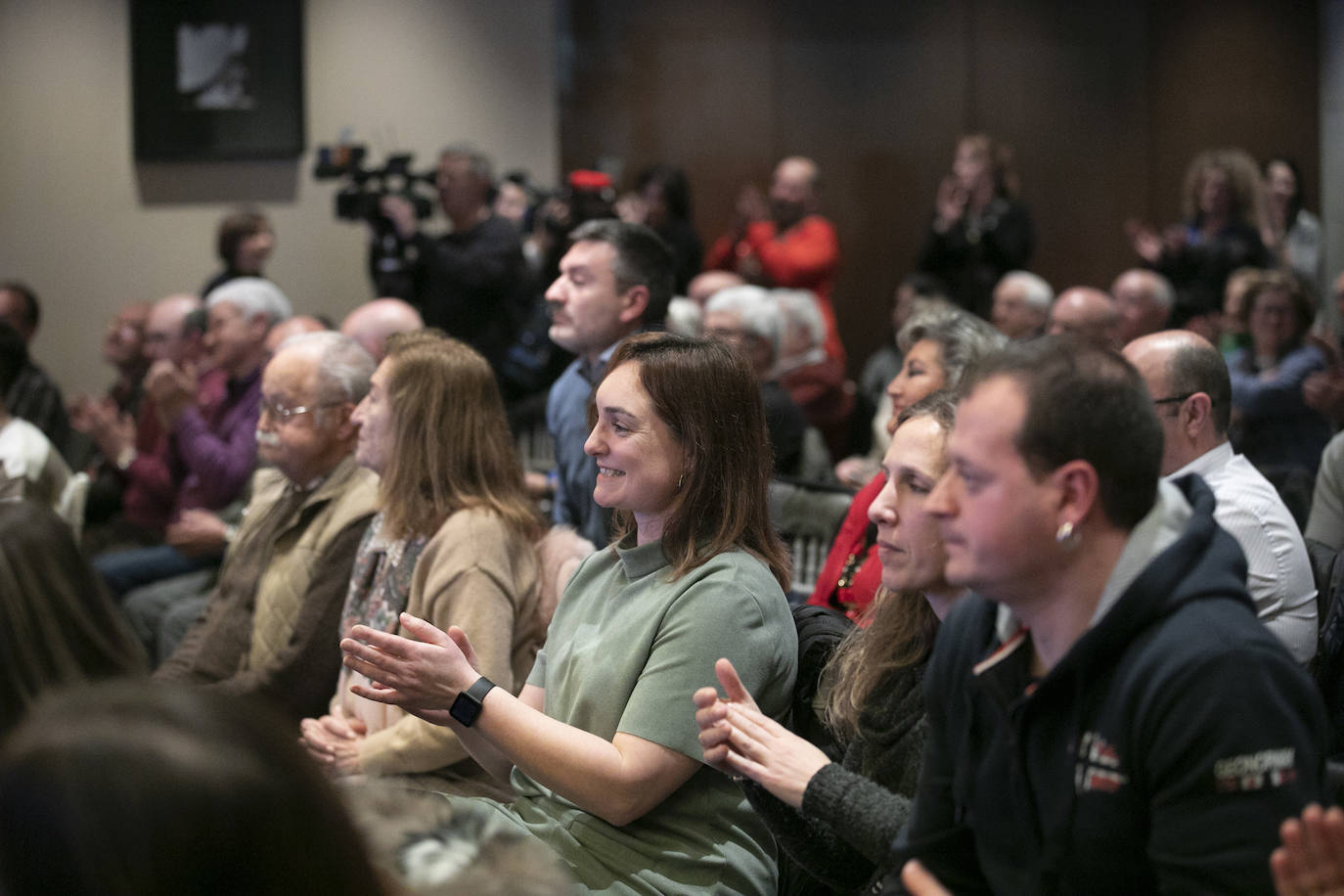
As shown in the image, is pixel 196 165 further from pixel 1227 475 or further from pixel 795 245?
pixel 1227 475

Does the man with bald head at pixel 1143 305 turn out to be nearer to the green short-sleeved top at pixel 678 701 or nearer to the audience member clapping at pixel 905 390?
the audience member clapping at pixel 905 390

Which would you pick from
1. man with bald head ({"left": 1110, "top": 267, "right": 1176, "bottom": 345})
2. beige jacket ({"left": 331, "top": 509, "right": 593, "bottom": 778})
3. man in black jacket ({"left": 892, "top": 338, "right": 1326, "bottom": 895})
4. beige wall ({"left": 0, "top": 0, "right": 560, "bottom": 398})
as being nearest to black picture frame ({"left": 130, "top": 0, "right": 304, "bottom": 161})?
beige wall ({"left": 0, "top": 0, "right": 560, "bottom": 398})

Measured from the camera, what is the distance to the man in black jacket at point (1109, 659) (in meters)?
1.24

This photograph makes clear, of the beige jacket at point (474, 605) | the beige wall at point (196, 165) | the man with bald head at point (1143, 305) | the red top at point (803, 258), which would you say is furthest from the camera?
the beige wall at point (196, 165)

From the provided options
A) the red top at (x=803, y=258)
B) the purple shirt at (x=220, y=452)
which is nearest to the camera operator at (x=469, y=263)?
the purple shirt at (x=220, y=452)

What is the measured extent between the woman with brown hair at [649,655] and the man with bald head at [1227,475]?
27.4 inches

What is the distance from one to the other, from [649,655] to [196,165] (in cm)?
597

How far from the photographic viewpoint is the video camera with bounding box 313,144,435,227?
5.56m

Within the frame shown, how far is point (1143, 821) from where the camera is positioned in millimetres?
1301

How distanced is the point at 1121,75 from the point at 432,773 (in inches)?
→ 259

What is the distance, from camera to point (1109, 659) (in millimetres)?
1324

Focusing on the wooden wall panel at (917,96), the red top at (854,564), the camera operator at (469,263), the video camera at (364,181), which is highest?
the wooden wall panel at (917,96)

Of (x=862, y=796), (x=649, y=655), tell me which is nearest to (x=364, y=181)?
(x=649, y=655)

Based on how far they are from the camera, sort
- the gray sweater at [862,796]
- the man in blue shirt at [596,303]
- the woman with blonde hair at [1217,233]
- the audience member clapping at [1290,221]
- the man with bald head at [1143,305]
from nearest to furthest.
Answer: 1. the gray sweater at [862,796]
2. the man in blue shirt at [596,303]
3. the man with bald head at [1143,305]
4. the woman with blonde hair at [1217,233]
5. the audience member clapping at [1290,221]
